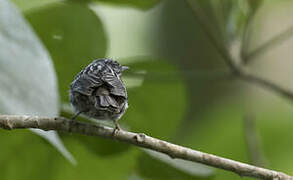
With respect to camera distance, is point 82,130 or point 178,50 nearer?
point 82,130

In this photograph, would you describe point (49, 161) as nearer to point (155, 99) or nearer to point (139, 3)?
point (155, 99)

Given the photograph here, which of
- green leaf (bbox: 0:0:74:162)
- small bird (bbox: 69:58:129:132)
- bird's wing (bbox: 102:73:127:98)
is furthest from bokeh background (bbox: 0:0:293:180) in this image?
bird's wing (bbox: 102:73:127:98)

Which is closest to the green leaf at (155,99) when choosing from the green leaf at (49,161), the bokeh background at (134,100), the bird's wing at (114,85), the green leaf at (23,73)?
the bokeh background at (134,100)

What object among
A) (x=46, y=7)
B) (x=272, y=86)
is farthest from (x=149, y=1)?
(x=272, y=86)

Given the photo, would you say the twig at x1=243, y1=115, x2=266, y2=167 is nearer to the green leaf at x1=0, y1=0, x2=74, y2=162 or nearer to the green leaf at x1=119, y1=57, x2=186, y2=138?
the green leaf at x1=119, y1=57, x2=186, y2=138

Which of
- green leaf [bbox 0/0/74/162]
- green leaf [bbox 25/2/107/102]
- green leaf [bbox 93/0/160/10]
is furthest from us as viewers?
green leaf [bbox 93/0/160/10]

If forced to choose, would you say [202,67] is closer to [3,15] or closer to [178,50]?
[178,50]
